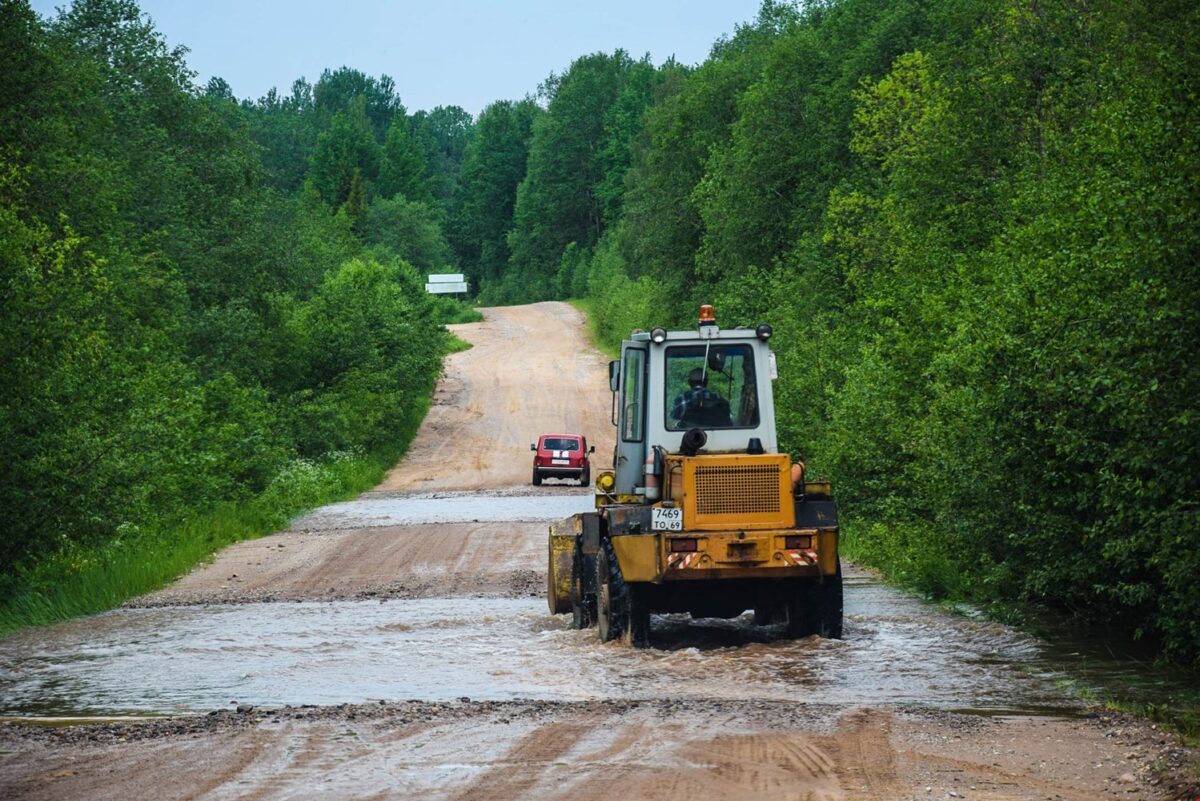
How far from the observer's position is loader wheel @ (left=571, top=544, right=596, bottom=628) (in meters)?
16.7

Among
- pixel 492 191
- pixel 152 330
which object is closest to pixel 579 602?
pixel 152 330

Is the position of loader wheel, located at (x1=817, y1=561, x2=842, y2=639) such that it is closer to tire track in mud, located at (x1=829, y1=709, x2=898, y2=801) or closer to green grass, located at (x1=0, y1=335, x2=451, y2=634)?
tire track in mud, located at (x1=829, y1=709, x2=898, y2=801)

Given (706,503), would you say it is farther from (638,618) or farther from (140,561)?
(140,561)

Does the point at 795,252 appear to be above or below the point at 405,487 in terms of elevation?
above

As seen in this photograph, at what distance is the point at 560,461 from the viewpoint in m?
47.5

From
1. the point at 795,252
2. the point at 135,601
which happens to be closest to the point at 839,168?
the point at 795,252

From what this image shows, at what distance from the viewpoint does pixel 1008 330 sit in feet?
55.0

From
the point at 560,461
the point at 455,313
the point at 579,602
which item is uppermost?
the point at 455,313

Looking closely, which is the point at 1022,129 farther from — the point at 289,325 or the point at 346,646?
the point at 289,325

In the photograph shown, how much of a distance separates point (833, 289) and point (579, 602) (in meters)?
27.4

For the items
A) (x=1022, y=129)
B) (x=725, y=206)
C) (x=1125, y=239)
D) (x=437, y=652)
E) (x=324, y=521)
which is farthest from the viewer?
(x=725, y=206)

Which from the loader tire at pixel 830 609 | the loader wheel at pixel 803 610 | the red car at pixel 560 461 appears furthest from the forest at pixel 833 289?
the red car at pixel 560 461

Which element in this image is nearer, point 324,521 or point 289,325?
point 324,521

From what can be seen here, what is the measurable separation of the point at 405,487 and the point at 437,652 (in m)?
33.5
